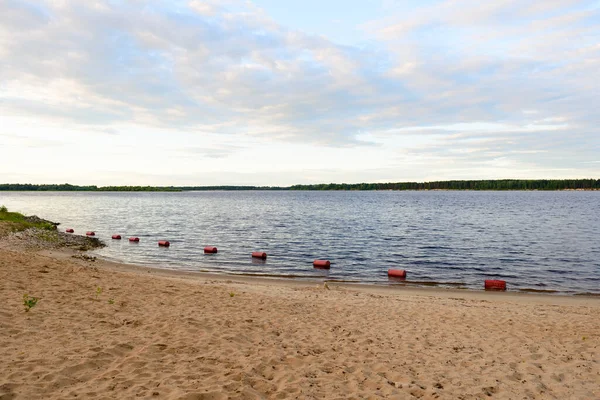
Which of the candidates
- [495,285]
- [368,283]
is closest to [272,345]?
[368,283]

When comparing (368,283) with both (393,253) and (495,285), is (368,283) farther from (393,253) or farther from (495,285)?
(393,253)

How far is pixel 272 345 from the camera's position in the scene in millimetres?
9625

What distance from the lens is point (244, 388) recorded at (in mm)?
7082

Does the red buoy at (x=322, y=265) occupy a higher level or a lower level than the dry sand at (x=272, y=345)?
lower

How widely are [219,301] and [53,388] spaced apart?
292 inches

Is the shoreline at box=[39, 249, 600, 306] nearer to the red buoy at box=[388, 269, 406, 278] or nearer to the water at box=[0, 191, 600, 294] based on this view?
the water at box=[0, 191, 600, 294]

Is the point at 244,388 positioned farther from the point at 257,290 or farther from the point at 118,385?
the point at 257,290

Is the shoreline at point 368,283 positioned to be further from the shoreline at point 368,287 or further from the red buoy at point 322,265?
the red buoy at point 322,265

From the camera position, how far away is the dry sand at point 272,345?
7.26 metres

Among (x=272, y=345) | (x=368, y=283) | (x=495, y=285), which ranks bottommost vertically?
(x=368, y=283)

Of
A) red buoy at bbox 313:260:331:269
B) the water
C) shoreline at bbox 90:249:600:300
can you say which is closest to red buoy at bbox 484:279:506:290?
shoreline at bbox 90:249:600:300

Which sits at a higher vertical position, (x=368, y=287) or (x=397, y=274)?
(x=397, y=274)

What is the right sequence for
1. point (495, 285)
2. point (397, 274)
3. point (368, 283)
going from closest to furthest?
point (495, 285), point (368, 283), point (397, 274)

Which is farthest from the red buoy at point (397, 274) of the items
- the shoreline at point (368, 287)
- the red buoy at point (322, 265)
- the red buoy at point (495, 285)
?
the red buoy at point (495, 285)
